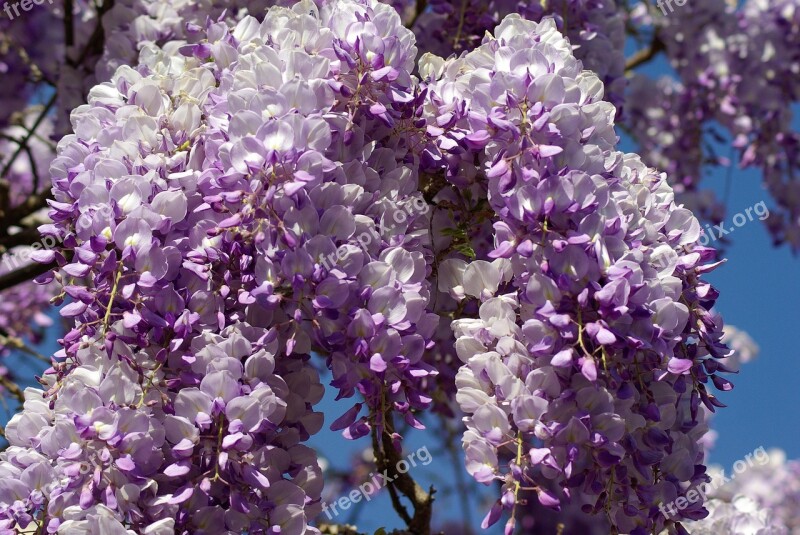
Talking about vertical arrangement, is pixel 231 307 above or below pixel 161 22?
below

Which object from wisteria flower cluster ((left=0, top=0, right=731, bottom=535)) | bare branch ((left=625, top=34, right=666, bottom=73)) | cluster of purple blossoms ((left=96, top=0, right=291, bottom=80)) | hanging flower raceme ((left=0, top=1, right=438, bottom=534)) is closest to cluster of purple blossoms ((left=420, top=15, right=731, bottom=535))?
wisteria flower cluster ((left=0, top=0, right=731, bottom=535))

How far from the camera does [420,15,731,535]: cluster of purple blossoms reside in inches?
58.4

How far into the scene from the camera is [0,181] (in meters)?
3.21

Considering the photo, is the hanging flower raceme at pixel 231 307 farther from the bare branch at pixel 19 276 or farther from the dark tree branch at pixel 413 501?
the bare branch at pixel 19 276

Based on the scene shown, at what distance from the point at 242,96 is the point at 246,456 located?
610 mm

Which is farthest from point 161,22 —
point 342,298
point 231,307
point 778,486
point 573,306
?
point 778,486

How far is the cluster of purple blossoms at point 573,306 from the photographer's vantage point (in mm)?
1484

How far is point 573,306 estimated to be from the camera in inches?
58.6

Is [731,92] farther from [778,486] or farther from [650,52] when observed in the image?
[778,486]

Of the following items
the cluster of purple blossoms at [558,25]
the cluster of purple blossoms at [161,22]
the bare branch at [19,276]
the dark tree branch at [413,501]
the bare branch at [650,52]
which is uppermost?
the bare branch at [650,52]

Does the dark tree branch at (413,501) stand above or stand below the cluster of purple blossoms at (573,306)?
below

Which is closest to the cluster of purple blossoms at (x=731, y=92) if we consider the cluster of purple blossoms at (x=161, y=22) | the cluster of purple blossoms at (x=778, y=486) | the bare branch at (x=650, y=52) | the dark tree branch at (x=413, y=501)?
the bare branch at (x=650, y=52)

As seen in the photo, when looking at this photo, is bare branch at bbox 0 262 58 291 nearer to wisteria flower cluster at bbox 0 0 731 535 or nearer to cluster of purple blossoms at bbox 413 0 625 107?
wisteria flower cluster at bbox 0 0 731 535

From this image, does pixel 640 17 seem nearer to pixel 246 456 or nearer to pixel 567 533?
pixel 567 533
